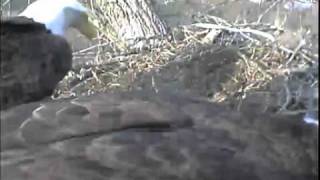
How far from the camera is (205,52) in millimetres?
3795

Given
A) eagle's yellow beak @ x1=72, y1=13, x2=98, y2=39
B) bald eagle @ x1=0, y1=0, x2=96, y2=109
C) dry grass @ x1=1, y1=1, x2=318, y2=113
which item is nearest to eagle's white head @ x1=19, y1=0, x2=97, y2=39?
eagle's yellow beak @ x1=72, y1=13, x2=98, y2=39

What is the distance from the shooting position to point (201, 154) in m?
1.98

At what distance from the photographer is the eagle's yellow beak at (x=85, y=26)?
422 centimetres

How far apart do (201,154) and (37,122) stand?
1.45ft

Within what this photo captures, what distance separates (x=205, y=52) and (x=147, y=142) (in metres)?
1.83

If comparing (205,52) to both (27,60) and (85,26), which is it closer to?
(85,26)

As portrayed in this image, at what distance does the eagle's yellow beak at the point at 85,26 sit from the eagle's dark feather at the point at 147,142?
201 cm

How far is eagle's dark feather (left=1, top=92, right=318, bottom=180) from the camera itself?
1.94 meters

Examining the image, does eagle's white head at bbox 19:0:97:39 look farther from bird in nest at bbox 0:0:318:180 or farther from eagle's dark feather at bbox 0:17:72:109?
bird in nest at bbox 0:0:318:180

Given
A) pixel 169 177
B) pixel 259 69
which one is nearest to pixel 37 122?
pixel 169 177

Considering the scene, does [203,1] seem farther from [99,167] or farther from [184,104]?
[99,167]

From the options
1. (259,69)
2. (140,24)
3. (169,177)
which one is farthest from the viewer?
(140,24)

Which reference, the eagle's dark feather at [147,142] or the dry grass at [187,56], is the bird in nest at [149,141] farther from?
the dry grass at [187,56]

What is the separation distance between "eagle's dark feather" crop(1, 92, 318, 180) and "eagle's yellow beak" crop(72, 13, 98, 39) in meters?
2.01
